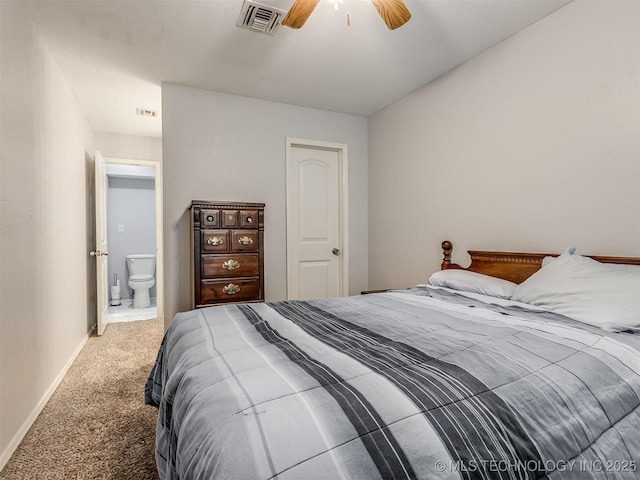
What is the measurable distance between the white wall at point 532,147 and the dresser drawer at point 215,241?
1.79 meters

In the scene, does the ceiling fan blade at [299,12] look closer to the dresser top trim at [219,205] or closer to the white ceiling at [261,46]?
the white ceiling at [261,46]

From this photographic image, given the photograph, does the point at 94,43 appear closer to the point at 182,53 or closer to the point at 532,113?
the point at 182,53

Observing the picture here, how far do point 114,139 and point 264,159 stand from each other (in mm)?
2346

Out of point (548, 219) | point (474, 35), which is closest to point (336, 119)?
point (474, 35)

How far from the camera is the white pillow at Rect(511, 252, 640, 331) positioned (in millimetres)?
1398

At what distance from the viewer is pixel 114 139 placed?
14.4 ft

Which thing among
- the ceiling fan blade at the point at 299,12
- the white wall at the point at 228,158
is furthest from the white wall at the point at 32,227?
the ceiling fan blade at the point at 299,12

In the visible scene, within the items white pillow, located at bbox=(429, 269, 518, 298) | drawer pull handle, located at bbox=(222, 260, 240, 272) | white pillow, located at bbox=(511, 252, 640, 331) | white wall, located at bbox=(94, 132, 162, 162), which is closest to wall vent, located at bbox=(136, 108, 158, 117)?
white wall, located at bbox=(94, 132, 162, 162)

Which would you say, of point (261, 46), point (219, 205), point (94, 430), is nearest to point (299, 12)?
point (261, 46)

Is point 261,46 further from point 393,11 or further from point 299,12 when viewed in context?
point 393,11

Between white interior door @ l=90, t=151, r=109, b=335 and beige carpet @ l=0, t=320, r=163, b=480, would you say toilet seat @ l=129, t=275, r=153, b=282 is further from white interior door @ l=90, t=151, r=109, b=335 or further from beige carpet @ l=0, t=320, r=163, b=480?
beige carpet @ l=0, t=320, r=163, b=480

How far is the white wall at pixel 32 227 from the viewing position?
1.75m

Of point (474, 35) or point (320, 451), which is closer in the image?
point (320, 451)

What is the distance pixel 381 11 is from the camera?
180cm
